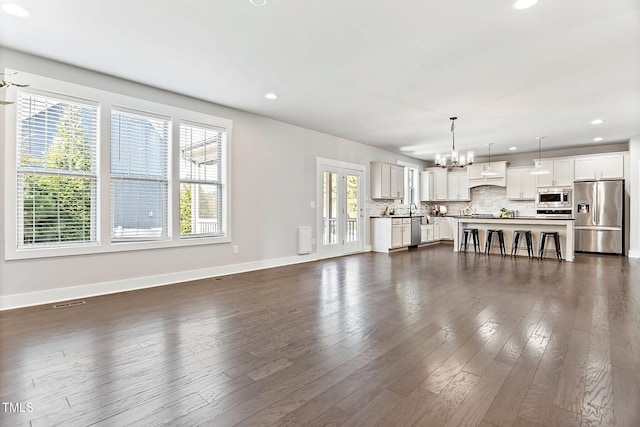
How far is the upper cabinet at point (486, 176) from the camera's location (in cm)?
938

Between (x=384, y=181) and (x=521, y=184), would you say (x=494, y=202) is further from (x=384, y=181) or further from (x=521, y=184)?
(x=384, y=181)

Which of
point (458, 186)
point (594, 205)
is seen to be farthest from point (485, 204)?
point (594, 205)

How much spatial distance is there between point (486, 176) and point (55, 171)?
10019 mm

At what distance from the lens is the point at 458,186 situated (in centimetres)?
1035

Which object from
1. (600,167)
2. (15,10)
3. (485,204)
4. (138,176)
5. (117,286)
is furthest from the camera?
(485,204)

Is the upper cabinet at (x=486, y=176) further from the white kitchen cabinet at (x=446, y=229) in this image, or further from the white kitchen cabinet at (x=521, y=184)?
the white kitchen cabinet at (x=446, y=229)

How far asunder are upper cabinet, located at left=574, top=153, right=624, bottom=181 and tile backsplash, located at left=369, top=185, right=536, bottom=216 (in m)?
1.44

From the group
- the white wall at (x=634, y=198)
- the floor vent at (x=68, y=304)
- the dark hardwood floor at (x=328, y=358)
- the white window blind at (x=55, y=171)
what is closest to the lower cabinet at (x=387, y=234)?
the dark hardwood floor at (x=328, y=358)

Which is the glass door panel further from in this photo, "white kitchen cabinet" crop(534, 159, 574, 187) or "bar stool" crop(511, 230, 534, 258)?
"white kitchen cabinet" crop(534, 159, 574, 187)

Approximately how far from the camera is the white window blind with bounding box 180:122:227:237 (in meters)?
4.84

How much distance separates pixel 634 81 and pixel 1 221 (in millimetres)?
7712

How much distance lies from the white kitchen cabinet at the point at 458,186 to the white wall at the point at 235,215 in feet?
12.8

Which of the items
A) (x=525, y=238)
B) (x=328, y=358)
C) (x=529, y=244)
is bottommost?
(x=328, y=358)

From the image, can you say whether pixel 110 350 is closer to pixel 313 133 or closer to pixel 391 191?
pixel 313 133
